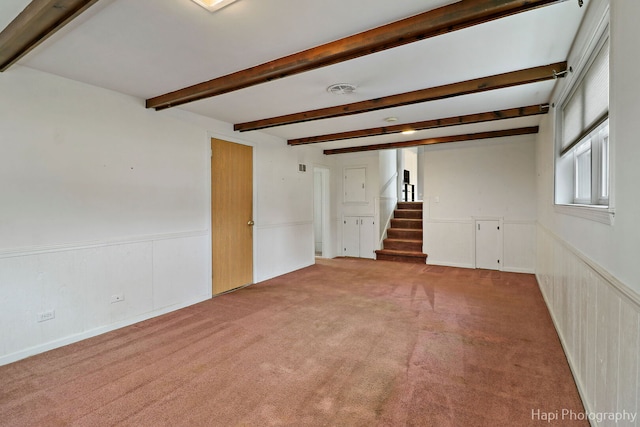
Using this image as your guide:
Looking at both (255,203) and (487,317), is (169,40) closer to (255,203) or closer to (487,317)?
(255,203)

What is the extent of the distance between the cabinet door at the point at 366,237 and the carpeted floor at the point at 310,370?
3138 mm

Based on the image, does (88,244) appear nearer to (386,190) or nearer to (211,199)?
(211,199)

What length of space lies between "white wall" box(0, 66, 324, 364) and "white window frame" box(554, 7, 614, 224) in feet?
12.4

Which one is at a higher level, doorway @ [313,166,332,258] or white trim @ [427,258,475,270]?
doorway @ [313,166,332,258]

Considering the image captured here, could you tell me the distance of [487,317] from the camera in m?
3.39

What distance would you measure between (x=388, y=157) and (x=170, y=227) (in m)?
5.28

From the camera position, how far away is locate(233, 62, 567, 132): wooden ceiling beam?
2.66 metres

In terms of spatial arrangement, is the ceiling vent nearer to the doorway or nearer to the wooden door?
the wooden door

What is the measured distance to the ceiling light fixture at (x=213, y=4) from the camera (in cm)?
174

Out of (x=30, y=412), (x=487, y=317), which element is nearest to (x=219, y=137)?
(x=30, y=412)

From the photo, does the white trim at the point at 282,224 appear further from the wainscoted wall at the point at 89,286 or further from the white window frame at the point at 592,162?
the white window frame at the point at 592,162

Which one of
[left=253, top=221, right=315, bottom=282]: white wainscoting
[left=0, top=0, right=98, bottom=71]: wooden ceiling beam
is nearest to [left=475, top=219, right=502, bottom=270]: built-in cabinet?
[left=253, top=221, right=315, bottom=282]: white wainscoting

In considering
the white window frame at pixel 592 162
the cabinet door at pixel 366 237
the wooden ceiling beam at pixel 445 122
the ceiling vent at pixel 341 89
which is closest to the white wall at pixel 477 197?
the cabinet door at pixel 366 237

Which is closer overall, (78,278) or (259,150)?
(78,278)
